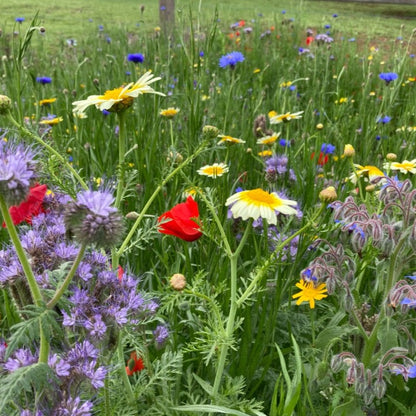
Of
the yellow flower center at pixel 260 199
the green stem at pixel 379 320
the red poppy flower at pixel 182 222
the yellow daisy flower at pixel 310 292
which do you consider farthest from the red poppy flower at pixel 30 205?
the green stem at pixel 379 320

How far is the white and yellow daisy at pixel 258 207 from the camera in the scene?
104 centimetres

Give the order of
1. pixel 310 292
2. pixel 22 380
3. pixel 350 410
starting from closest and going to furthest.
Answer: pixel 22 380
pixel 350 410
pixel 310 292

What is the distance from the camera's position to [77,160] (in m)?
2.20

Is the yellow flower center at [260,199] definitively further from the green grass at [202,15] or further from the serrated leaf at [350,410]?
the green grass at [202,15]

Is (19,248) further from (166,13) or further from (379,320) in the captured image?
(166,13)

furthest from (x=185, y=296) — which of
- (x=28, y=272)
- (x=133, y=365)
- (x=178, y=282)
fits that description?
(x=28, y=272)

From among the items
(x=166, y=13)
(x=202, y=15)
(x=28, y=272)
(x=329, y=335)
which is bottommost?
(x=202, y=15)

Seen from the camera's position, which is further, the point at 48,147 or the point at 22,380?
the point at 48,147

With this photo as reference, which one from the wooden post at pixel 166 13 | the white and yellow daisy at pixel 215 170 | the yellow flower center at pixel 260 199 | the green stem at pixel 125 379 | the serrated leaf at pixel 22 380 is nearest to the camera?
the serrated leaf at pixel 22 380

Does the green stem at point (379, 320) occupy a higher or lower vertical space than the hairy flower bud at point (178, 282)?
lower

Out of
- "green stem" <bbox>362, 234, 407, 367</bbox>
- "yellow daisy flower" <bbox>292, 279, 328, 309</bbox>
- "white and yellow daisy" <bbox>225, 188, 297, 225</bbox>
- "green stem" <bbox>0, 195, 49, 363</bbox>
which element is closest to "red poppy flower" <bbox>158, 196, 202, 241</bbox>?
"white and yellow daisy" <bbox>225, 188, 297, 225</bbox>

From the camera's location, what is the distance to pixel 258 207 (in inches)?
41.7

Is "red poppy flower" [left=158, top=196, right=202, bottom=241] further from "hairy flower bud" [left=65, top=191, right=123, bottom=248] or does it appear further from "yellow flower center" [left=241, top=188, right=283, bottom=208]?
"hairy flower bud" [left=65, top=191, right=123, bottom=248]

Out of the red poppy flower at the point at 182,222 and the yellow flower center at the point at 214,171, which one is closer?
the red poppy flower at the point at 182,222
